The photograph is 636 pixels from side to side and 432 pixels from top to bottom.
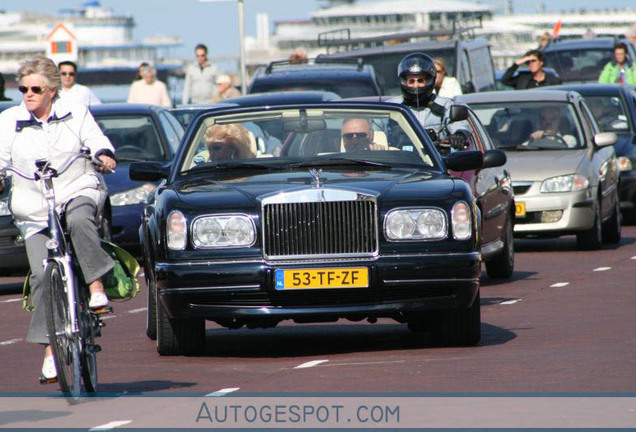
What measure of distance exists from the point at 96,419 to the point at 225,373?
5.85 ft

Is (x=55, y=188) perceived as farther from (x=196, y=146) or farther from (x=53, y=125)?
(x=196, y=146)

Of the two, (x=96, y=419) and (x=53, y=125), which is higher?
(x=53, y=125)

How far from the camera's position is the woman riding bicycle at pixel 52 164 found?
28.8 ft

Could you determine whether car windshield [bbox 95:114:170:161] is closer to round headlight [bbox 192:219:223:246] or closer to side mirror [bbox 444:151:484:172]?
side mirror [bbox 444:151:484:172]

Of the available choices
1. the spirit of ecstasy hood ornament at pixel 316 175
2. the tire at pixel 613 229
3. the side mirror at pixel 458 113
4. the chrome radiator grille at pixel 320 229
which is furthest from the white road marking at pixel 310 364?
the tire at pixel 613 229

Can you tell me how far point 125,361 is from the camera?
10.4m

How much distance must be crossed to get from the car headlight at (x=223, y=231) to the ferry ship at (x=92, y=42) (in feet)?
503

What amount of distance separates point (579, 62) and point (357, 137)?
23.9 metres

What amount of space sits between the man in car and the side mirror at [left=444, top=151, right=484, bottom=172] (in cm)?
44

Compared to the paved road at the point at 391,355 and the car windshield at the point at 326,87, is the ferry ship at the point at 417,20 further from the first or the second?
the paved road at the point at 391,355

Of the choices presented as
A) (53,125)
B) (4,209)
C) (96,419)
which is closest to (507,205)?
(4,209)

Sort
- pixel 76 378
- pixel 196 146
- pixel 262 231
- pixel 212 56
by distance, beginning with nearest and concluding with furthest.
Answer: pixel 76 378 → pixel 262 231 → pixel 196 146 → pixel 212 56

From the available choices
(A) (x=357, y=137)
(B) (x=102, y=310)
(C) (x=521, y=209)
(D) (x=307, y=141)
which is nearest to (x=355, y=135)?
(A) (x=357, y=137)

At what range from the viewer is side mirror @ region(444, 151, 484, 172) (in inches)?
436
